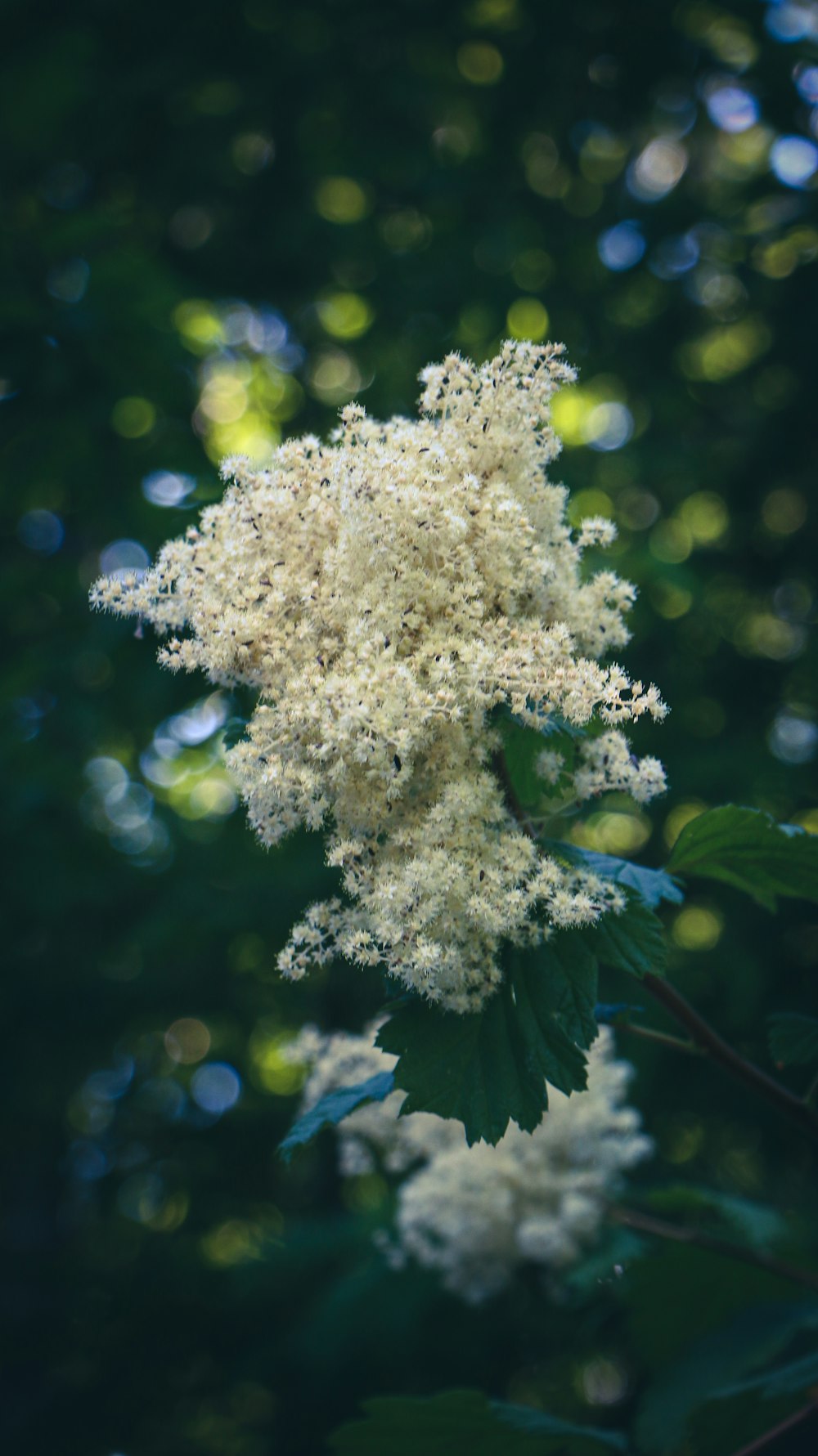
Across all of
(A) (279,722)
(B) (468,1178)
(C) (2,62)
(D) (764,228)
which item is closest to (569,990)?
(A) (279,722)

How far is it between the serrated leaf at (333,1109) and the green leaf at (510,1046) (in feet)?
0.72

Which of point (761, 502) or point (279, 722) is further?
point (761, 502)

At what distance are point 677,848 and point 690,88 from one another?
242 inches

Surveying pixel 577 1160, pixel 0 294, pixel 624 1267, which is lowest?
pixel 624 1267

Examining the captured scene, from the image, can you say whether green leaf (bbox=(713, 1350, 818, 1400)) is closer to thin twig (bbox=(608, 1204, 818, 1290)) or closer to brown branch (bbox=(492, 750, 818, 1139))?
thin twig (bbox=(608, 1204, 818, 1290))

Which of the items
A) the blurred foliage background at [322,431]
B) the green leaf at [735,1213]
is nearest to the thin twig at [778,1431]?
the green leaf at [735,1213]

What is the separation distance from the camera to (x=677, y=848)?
6.37 ft

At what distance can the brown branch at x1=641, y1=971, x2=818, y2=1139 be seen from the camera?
74.9 inches

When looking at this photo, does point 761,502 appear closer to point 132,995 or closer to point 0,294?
point 0,294

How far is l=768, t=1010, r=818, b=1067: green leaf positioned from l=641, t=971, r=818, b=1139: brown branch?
0.48ft

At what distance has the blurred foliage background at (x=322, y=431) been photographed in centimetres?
479

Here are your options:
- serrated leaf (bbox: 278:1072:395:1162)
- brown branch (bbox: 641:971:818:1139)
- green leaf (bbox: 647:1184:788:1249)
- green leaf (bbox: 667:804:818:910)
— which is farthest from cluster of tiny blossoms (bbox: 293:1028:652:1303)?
green leaf (bbox: 667:804:818:910)

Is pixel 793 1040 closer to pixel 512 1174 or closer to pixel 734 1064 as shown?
pixel 734 1064

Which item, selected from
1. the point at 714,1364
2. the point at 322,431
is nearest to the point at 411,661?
the point at 714,1364
